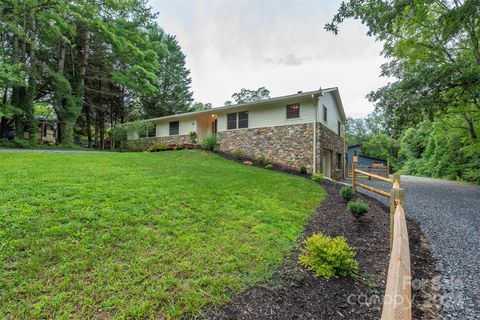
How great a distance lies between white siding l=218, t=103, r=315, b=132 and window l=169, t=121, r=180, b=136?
611 centimetres

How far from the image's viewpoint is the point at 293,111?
1176 centimetres

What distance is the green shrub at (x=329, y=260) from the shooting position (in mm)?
2760

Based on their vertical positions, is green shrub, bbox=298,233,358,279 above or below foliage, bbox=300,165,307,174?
below

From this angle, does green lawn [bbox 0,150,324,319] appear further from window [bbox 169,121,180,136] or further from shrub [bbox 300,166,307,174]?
window [bbox 169,121,180,136]

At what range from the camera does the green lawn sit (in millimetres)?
2006

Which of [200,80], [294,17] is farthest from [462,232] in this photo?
[200,80]

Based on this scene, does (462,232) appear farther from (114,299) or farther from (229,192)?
(114,299)

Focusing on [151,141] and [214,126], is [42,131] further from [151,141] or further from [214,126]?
[214,126]

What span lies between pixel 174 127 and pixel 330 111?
10.9 m

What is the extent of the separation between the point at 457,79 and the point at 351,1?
189 inches

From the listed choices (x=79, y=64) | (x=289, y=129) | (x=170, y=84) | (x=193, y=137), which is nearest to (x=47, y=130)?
(x=79, y=64)

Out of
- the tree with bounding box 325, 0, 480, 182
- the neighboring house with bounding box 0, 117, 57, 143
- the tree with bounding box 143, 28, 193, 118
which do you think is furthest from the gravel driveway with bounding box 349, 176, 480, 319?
the tree with bounding box 143, 28, 193, 118

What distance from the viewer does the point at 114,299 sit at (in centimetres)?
201

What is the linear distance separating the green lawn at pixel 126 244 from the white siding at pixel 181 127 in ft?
35.6
